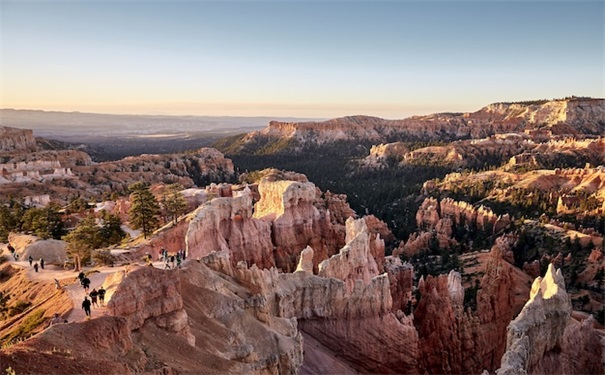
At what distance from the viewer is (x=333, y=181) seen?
115688 mm

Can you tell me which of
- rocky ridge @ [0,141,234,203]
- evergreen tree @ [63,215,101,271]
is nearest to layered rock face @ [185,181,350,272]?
evergreen tree @ [63,215,101,271]

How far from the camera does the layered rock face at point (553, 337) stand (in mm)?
19250

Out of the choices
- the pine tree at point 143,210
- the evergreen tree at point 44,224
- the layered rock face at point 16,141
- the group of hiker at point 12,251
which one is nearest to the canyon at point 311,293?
the group of hiker at point 12,251

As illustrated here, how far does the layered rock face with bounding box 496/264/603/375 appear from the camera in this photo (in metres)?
19.2

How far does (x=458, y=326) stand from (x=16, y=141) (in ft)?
456

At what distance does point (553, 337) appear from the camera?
20719 millimetres

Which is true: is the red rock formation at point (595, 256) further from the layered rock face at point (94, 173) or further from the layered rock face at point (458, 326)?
the layered rock face at point (94, 173)

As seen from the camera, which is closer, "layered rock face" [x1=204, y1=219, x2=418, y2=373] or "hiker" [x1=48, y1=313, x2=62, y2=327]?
"hiker" [x1=48, y1=313, x2=62, y2=327]

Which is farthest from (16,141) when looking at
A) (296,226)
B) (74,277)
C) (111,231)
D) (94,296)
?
(94,296)

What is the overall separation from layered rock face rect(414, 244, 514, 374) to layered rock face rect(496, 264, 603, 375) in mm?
6981

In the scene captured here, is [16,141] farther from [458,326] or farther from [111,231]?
[458,326]

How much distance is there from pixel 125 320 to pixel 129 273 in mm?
2972

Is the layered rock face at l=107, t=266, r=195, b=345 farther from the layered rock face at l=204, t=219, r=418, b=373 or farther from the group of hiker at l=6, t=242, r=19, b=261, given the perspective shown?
the group of hiker at l=6, t=242, r=19, b=261

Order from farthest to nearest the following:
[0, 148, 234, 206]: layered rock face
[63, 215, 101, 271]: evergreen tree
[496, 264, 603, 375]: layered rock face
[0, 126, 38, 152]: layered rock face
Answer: [0, 126, 38, 152]: layered rock face < [0, 148, 234, 206]: layered rock face < [63, 215, 101, 271]: evergreen tree < [496, 264, 603, 375]: layered rock face
